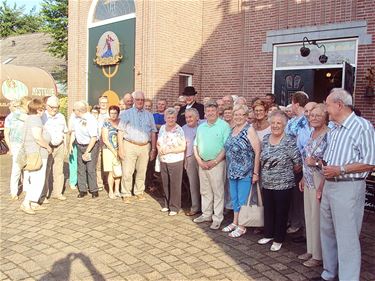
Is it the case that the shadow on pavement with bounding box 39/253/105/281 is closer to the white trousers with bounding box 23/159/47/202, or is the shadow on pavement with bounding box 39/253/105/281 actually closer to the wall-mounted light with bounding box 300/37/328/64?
the white trousers with bounding box 23/159/47/202

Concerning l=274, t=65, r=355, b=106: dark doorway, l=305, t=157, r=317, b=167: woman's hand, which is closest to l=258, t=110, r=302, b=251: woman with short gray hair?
l=305, t=157, r=317, b=167: woman's hand

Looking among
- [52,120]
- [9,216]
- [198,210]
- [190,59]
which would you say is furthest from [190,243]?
[190,59]

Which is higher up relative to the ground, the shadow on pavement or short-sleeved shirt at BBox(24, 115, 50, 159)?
short-sleeved shirt at BBox(24, 115, 50, 159)

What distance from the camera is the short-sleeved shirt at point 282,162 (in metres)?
4.42

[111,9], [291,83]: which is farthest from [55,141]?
[111,9]

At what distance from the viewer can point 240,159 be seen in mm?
Answer: 4895

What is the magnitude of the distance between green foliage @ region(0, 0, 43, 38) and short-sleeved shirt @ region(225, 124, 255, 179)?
3999cm

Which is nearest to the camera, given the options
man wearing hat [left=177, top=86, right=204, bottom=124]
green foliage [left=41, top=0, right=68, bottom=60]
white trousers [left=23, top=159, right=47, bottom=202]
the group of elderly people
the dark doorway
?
the group of elderly people

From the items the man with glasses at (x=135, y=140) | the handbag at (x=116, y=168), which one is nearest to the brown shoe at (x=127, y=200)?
the man with glasses at (x=135, y=140)

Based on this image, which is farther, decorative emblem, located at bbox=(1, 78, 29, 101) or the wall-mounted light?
decorative emblem, located at bbox=(1, 78, 29, 101)

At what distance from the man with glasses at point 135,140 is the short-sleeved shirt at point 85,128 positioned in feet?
1.60

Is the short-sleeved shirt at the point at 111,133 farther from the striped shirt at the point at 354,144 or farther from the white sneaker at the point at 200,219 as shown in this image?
the striped shirt at the point at 354,144

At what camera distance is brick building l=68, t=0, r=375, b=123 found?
9.34m

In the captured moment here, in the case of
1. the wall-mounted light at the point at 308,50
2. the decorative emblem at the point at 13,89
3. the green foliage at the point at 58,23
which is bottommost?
the decorative emblem at the point at 13,89
